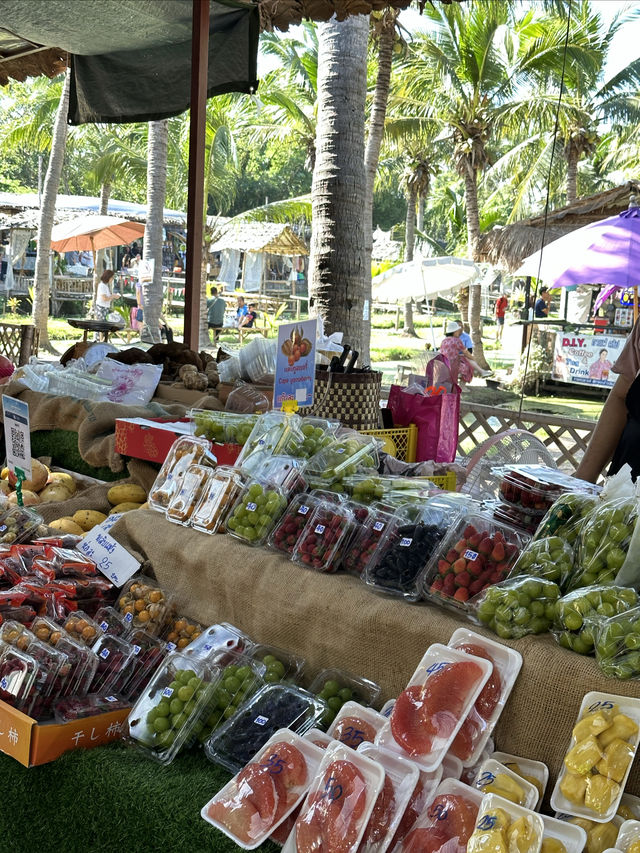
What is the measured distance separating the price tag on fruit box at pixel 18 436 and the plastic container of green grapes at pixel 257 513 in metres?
1.03

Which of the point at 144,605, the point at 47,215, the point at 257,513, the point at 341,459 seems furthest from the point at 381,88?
the point at 144,605

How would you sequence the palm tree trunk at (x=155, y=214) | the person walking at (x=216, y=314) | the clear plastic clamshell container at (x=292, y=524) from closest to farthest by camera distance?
the clear plastic clamshell container at (x=292, y=524) < the palm tree trunk at (x=155, y=214) < the person walking at (x=216, y=314)

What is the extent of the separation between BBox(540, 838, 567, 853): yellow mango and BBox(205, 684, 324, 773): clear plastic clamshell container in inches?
23.5

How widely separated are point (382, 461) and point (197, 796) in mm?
1434

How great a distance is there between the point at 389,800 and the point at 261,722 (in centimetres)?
39

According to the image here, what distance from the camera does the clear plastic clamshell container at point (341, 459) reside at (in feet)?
7.84

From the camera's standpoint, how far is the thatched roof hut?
13.1 m

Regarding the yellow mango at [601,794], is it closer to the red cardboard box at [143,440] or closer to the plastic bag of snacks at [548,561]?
the plastic bag of snacks at [548,561]

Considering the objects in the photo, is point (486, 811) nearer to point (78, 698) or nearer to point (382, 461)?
A: point (78, 698)

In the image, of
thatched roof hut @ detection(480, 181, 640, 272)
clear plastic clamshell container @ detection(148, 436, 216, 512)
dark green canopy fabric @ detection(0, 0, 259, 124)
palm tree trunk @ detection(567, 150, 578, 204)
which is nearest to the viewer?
clear plastic clamshell container @ detection(148, 436, 216, 512)

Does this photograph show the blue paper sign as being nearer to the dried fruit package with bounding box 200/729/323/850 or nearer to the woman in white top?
the dried fruit package with bounding box 200/729/323/850

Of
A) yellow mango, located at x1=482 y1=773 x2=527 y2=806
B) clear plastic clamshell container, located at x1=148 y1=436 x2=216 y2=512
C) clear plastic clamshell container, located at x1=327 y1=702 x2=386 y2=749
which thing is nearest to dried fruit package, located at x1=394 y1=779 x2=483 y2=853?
yellow mango, located at x1=482 y1=773 x2=527 y2=806

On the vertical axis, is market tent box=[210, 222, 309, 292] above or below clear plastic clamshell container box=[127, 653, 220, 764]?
above

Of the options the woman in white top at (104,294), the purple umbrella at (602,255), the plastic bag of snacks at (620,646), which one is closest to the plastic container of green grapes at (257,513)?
the plastic bag of snacks at (620,646)
